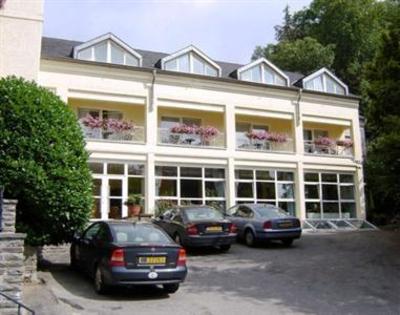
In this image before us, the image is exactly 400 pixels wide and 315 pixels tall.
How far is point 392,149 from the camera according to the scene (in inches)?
632

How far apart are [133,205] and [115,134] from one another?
146 inches

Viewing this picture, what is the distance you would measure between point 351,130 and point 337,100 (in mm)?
2104

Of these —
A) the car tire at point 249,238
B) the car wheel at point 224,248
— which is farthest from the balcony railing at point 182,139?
the car wheel at point 224,248

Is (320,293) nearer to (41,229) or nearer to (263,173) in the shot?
(41,229)

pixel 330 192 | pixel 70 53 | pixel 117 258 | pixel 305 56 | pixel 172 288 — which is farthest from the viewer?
pixel 305 56

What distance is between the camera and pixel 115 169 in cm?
2344

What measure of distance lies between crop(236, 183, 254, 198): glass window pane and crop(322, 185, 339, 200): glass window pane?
493cm

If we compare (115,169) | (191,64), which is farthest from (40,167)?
(191,64)

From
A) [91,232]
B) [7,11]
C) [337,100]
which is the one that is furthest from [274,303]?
[337,100]

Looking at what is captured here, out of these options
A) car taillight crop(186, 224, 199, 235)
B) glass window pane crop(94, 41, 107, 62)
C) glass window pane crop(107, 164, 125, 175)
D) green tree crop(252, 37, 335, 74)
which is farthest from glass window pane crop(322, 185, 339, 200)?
green tree crop(252, 37, 335, 74)

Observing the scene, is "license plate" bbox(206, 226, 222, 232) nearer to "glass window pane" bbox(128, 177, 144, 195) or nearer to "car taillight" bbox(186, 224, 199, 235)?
"car taillight" bbox(186, 224, 199, 235)

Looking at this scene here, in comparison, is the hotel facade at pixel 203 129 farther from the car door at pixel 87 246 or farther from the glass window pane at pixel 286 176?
the car door at pixel 87 246

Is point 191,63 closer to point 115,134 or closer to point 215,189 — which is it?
point 115,134

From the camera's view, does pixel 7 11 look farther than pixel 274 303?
Yes
